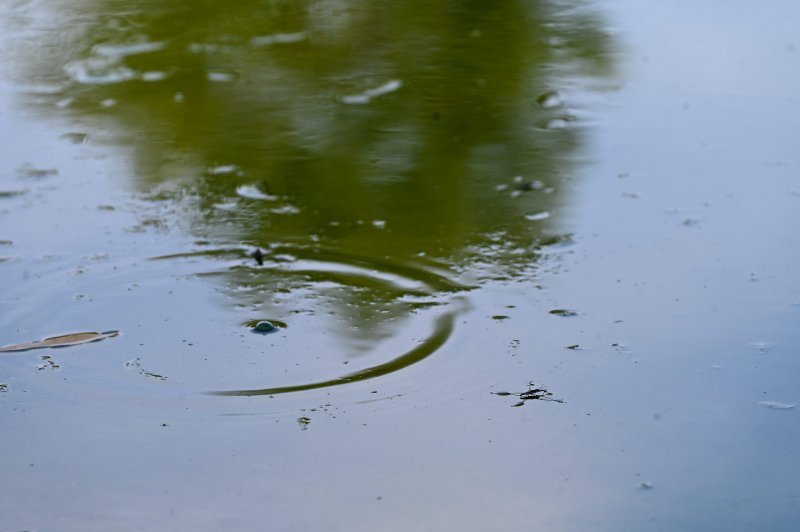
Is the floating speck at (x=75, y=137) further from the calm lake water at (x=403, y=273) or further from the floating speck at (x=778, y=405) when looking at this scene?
the floating speck at (x=778, y=405)

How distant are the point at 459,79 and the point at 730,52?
1206 mm

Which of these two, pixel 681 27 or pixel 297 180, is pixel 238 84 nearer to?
pixel 297 180

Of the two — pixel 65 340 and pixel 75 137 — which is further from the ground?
pixel 75 137

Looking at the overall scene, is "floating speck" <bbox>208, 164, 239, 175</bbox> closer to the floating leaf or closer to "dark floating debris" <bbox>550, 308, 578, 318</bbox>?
the floating leaf

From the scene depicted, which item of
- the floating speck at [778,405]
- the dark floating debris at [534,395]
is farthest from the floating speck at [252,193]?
the floating speck at [778,405]

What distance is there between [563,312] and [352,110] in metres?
1.70

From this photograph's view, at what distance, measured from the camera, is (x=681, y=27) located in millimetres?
5391

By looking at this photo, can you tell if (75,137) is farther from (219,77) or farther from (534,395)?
(534,395)

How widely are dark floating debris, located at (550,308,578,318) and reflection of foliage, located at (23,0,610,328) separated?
0.32m

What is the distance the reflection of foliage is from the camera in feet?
12.0

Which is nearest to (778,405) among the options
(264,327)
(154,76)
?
(264,327)

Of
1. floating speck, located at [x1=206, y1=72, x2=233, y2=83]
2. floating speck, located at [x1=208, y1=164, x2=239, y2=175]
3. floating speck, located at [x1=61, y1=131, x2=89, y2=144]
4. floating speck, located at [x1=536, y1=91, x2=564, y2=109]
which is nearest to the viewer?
floating speck, located at [x1=208, y1=164, x2=239, y2=175]

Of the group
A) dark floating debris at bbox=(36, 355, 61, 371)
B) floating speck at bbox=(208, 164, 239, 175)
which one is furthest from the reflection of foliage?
dark floating debris at bbox=(36, 355, 61, 371)

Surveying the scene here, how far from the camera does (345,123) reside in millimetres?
4371
